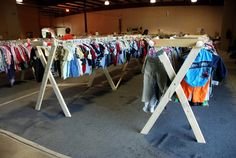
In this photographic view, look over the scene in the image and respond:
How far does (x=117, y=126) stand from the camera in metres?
2.45

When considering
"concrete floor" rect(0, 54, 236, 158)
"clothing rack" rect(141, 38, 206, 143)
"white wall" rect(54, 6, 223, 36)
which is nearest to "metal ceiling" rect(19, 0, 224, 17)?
"white wall" rect(54, 6, 223, 36)

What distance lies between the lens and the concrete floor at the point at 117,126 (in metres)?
1.93

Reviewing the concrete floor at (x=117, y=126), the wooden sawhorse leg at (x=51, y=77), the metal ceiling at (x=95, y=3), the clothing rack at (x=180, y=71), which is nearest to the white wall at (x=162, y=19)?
the metal ceiling at (x=95, y=3)

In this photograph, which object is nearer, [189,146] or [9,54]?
[189,146]

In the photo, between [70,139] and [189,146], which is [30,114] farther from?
[189,146]

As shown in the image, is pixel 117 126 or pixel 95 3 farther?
pixel 95 3

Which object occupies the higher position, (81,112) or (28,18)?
(28,18)

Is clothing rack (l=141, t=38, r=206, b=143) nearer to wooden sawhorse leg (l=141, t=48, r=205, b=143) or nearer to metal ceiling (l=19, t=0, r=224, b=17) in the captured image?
wooden sawhorse leg (l=141, t=48, r=205, b=143)

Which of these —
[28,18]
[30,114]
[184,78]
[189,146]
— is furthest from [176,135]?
[28,18]

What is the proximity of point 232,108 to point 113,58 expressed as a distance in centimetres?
210

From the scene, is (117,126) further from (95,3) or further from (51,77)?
(95,3)

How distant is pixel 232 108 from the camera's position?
2.88m

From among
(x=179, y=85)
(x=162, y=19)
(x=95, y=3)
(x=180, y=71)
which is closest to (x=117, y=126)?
(x=179, y=85)

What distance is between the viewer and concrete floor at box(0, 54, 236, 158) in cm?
193
